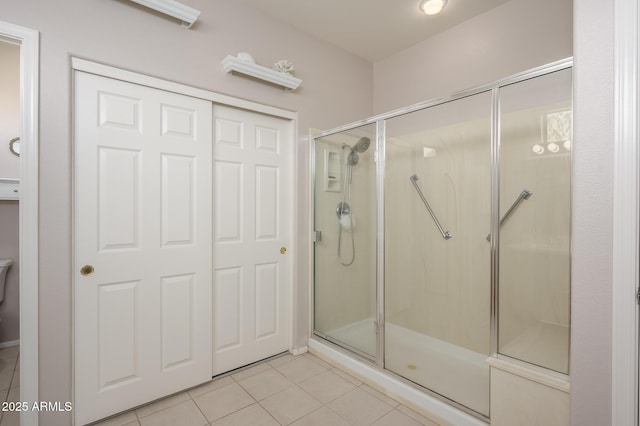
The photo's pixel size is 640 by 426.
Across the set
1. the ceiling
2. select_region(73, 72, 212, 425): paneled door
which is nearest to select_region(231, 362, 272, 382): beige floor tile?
select_region(73, 72, 212, 425): paneled door

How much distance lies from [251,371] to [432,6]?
9.99ft

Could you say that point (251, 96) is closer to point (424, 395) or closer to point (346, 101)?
point (346, 101)

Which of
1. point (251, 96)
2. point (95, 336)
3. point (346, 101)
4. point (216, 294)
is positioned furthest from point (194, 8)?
point (95, 336)

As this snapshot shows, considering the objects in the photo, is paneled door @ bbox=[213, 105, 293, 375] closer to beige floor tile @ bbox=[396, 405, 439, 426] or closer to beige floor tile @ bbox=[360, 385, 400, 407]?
beige floor tile @ bbox=[360, 385, 400, 407]

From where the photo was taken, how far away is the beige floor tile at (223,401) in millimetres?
1795

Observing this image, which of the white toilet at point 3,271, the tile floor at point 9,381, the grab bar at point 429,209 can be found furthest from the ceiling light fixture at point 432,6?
the white toilet at point 3,271

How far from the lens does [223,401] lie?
6.23 feet

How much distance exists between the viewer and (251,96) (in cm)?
226

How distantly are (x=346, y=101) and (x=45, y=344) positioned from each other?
283cm

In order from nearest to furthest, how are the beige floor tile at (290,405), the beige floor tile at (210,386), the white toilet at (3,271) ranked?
1. the beige floor tile at (290,405)
2. the beige floor tile at (210,386)
3. the white toilet at (3,271)

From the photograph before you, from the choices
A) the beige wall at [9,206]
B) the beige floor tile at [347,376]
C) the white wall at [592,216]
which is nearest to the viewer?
the white wall at [592,216]

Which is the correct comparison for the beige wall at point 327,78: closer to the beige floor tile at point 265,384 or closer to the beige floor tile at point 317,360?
the beige floor tile at point 317,360

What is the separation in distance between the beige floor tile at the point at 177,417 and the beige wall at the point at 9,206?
1922 mm

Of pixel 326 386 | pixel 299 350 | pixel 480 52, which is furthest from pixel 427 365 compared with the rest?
pixel 480 52
